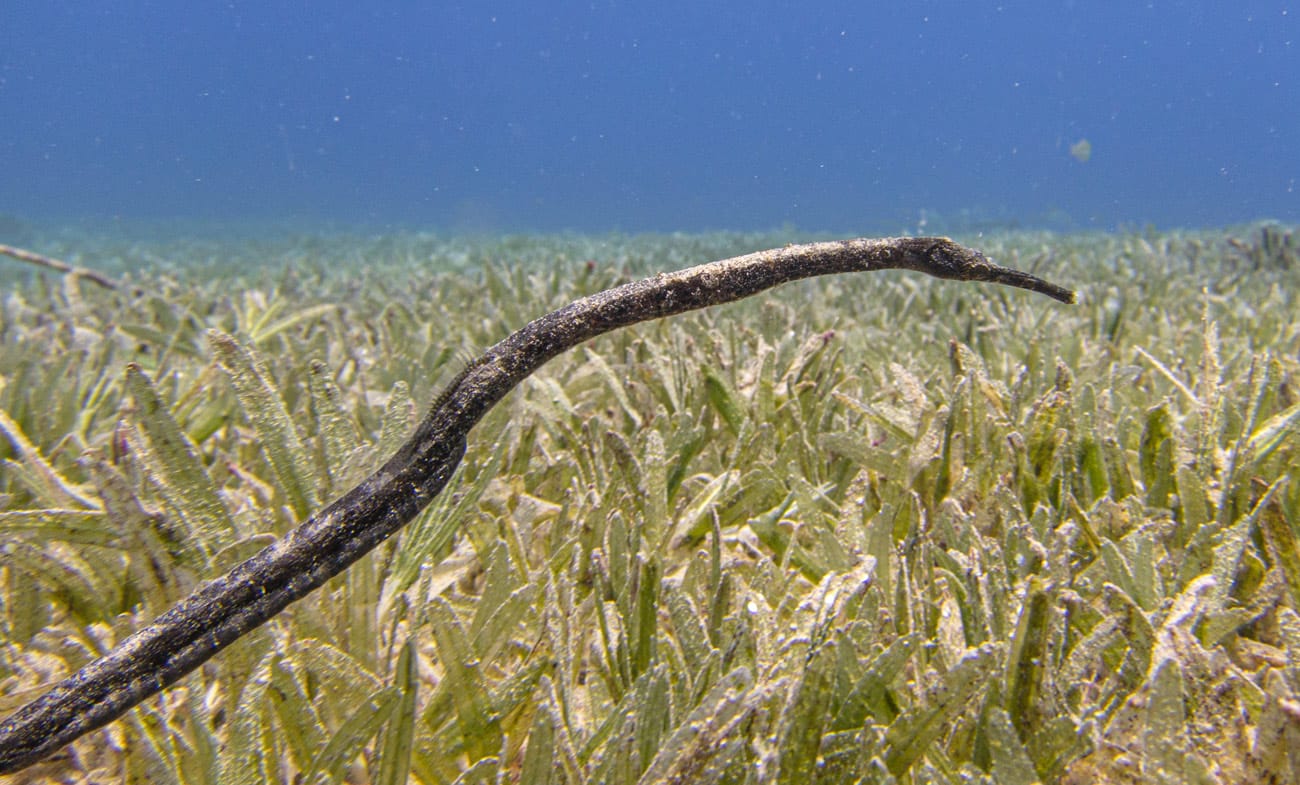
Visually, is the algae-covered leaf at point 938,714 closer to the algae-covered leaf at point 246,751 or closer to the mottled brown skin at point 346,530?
the mottled brown skin at point 346,530

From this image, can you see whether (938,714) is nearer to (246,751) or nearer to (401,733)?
(401,733)

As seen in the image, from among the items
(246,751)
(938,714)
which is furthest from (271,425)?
(938,714)

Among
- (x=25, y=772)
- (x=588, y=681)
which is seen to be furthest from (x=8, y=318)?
(x=588, y=681)

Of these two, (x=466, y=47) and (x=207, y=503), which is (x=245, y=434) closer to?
(x=207, y=503)

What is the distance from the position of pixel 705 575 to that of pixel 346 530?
0.63m

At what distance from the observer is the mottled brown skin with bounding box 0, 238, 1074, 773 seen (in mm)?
769

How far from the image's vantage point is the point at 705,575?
1255 mm

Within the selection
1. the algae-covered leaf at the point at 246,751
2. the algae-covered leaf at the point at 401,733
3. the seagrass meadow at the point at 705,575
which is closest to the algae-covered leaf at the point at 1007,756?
the seagrass meadow at the point at 705,575

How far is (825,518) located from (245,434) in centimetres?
144

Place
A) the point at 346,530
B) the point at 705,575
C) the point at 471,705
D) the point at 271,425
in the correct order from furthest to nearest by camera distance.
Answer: the point at 271,425 → the point at 705,575 → the point at 471,705 → the point at 346,530

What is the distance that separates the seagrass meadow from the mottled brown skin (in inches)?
4.8

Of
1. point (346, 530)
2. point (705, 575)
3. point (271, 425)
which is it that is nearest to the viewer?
point (346, 530)

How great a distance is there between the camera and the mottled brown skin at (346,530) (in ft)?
2.52

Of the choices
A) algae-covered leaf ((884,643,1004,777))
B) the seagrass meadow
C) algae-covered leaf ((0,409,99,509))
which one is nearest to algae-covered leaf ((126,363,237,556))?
the seagrass meadow
